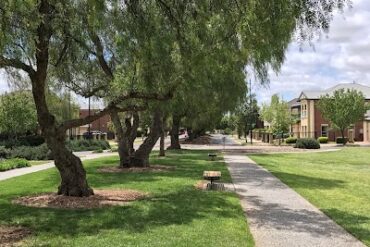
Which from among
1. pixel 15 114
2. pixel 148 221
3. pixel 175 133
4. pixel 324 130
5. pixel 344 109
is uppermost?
pixel 344 109

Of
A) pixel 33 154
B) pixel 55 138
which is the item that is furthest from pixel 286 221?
pixel 33 154

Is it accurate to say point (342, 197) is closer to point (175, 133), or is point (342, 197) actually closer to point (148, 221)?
point (148, 221)

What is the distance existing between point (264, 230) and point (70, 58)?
8.04m

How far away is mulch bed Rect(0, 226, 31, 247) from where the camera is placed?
9180 mm

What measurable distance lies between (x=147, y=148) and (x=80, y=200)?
38.3 feet

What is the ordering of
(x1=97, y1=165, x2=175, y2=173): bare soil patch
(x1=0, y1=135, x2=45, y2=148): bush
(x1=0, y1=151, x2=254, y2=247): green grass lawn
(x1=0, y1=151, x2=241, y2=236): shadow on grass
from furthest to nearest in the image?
(x1=0, y1=135, x2=45, y2=148): bush
(x1=97, y1=165, x2=175, y2=173): bare soil patch
(x1=0, y1=151, x2=241, y2=236): shadow on grass
(x1=0, y1=151, x2=254, y2=247): green grass lawn

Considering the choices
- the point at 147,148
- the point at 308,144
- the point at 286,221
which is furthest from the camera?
the point at 308,144

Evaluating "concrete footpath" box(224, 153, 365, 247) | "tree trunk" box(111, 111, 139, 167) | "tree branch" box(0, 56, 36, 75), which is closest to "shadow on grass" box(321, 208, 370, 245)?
"concrete footpath" box(224, 153, 365, 247)

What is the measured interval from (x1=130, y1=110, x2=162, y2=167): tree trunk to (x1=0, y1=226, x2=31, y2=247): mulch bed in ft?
47.9

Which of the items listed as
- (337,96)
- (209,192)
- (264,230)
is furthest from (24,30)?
(337,96)

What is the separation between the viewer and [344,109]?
6612 cm

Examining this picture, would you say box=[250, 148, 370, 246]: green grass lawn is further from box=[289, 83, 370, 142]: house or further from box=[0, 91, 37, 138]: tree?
box=[289, 83, 370, 142]: house

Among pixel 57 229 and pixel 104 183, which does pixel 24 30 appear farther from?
pixel 104 183

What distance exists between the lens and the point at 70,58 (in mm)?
15812
